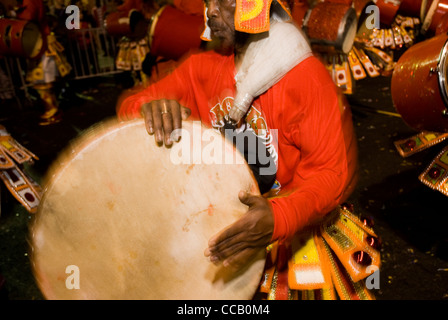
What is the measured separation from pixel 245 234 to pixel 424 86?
161cm

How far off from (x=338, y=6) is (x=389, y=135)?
196 cm

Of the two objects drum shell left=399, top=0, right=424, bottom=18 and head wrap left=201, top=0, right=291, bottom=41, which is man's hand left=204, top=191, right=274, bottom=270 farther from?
drum shell left=399, top=0, right=424, bottom=18

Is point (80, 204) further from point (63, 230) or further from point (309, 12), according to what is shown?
point (309, 12)

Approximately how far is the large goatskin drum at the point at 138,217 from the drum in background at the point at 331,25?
9.96 ft

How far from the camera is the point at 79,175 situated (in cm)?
113

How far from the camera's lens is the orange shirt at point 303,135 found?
1159mm

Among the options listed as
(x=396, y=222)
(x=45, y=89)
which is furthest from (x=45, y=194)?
(x=45, y=89)

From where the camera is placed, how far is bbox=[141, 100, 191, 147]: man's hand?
44.8 inches

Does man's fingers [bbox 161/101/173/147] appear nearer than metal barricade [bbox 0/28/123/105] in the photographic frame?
Yes

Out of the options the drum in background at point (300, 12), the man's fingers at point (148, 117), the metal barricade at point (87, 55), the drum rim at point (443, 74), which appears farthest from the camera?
the metal barricade at point (87, 55)

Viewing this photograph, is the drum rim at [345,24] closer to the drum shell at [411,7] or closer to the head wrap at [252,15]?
the drum shell at [411,7]

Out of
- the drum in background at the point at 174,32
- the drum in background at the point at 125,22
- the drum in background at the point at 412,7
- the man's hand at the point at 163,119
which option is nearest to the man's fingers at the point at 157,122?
the man's hand at the point at 163,119

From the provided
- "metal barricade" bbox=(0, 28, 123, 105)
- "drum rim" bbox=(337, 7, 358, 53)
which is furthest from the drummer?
"metal barricade" bbox=(0, 28, 123, 105)

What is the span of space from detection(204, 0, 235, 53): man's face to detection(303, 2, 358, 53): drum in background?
8.46ft
